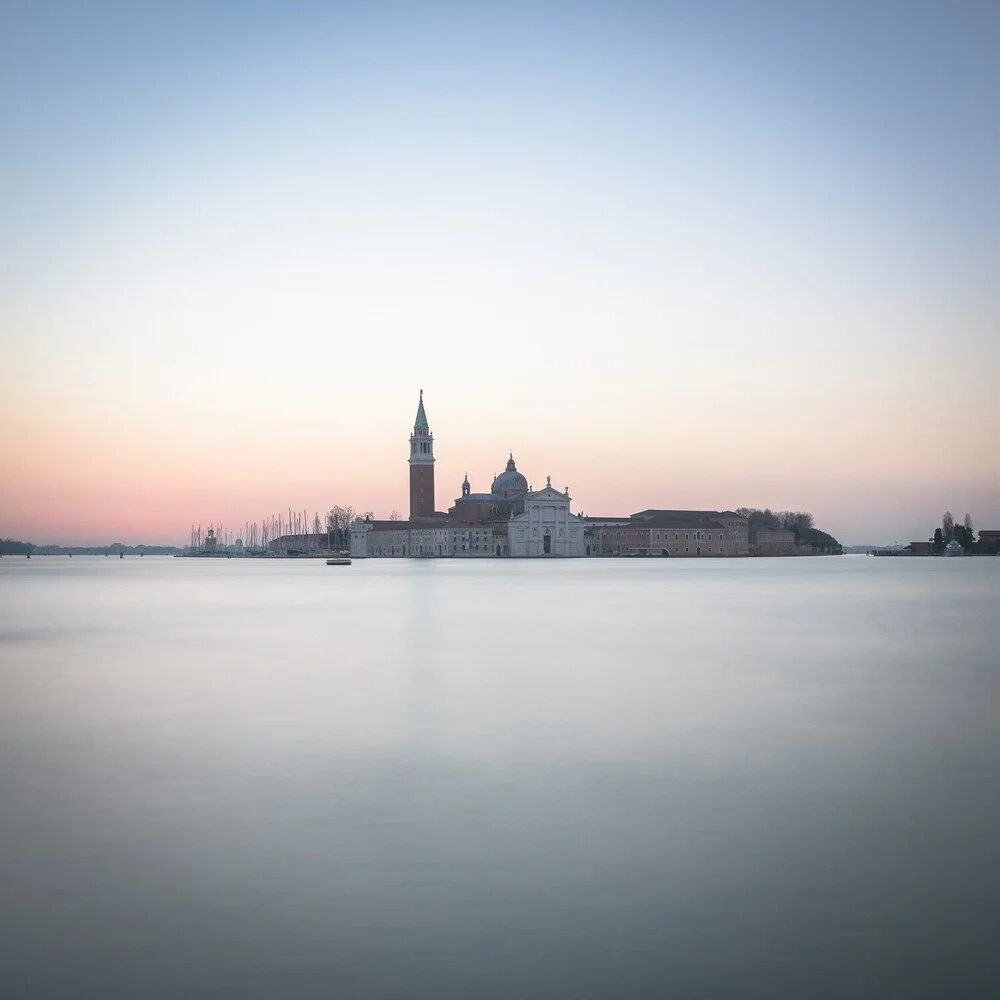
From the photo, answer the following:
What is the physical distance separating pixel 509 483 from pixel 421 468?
13.8 metres

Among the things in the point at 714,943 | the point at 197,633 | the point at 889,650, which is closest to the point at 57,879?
the point at 714,943

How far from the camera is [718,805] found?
33.2 ft

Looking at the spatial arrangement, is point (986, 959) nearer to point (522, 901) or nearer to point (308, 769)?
point (522, 901)

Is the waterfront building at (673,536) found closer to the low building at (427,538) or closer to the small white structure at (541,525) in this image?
the small white structure at (541,525)

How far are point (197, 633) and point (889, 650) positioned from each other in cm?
1888

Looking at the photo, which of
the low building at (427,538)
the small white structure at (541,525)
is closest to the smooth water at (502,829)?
the small white structure at (541,525)

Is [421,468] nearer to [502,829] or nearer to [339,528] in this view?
[339,528]

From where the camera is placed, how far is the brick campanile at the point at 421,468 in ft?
540

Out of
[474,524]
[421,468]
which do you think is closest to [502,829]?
[474,524]

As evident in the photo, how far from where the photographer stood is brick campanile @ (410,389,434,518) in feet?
540

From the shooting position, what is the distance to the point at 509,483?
163750 mm

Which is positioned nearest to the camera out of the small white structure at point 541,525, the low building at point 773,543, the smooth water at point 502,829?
the smooth water at point 502,829

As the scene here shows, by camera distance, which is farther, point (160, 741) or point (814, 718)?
point (814, 718)

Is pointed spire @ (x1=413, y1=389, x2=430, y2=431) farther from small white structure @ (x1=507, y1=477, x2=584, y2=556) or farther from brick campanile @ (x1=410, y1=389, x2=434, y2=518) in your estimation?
small white structure @ (x1=507, y1=477, x2=584, y2=556)
